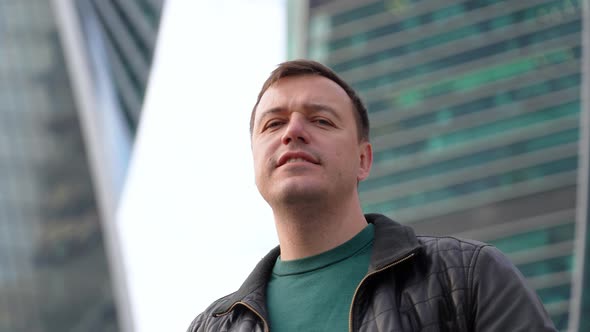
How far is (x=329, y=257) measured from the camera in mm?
2830

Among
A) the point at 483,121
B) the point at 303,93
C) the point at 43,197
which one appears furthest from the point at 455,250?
the point at 483,121

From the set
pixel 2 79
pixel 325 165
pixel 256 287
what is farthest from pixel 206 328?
pixel 2 79

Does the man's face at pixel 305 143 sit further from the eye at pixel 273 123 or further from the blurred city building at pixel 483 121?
the blurred city building at pixel 483 121

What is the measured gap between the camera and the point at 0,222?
56.8 m

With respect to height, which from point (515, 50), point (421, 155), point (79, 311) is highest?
point (515, 50)

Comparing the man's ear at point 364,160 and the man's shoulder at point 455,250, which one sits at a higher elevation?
the man's ear at point 364,160

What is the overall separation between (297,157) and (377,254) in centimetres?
42

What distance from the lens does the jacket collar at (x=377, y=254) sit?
264cm

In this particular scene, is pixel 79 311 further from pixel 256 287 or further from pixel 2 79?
pixel 256 287

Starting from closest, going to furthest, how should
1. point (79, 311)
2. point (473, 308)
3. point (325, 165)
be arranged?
point (473, 308) → point (325, 165) → point (79, 311)

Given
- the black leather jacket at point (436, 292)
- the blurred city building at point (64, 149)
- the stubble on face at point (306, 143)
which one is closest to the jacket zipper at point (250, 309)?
the black leather jacket at point (436, 292)

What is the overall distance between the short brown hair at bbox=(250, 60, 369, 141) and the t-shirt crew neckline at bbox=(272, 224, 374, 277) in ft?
1.46

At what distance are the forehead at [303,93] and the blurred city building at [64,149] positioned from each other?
57.2 metres

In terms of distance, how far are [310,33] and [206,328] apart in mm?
84606
